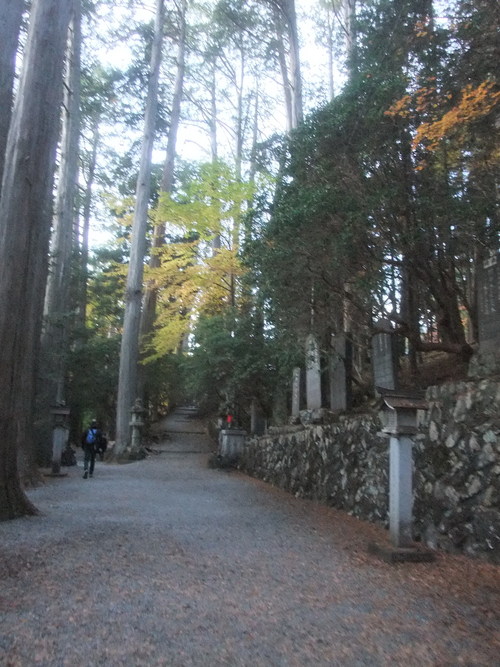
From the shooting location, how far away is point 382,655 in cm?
360

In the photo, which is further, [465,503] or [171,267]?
[171,267]

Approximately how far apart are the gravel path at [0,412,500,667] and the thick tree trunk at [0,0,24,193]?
6.05 meters

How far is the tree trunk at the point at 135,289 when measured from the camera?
21.2 meters

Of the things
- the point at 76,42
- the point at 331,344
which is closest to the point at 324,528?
the point at 331,344

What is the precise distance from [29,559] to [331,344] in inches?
284

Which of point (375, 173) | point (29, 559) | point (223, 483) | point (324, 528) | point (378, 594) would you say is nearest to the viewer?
point (378, 594)

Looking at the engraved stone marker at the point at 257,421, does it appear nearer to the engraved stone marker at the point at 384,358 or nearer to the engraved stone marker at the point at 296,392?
the engraved stone marker at the point at 296,392

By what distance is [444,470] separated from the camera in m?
6.77

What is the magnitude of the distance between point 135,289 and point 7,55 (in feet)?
A: 43.2

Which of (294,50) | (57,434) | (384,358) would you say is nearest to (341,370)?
(384,358)

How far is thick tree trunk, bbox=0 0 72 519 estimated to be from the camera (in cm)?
755

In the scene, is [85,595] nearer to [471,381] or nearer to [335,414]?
[471,381]

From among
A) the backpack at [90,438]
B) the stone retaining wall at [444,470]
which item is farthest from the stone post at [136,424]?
the stone retaining wall at [444,470]

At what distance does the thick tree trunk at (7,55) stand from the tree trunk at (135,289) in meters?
12.4
